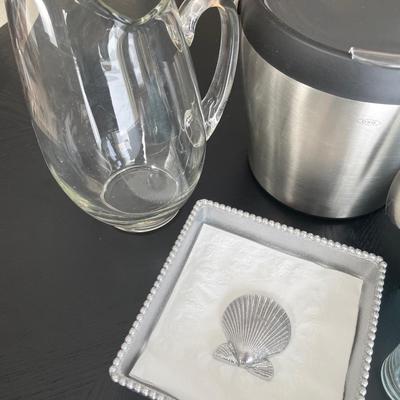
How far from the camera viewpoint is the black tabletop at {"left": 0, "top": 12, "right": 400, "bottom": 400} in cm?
32

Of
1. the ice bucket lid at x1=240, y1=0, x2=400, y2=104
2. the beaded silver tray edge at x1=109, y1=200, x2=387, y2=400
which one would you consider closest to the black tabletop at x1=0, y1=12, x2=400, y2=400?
the beaded silver tray edge at x1=109, y1=200, x2=387, y2=400

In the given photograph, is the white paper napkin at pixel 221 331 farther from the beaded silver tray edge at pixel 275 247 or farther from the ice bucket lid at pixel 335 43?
the ice bucket lid at pixel 335 43

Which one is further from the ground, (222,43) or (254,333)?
(222,43)

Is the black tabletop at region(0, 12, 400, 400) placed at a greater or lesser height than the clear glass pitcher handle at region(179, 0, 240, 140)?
lesser

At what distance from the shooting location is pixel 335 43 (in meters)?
0.27

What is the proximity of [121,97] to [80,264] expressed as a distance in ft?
0.44

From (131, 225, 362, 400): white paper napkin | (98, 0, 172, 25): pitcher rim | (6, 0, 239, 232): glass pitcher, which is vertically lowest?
(131, 225, 362, 400): white paper napkin

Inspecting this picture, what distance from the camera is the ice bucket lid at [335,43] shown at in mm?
259

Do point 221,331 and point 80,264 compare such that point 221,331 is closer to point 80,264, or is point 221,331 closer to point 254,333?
point 254,333

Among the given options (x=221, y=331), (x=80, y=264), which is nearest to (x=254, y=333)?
(x=221, y=331)

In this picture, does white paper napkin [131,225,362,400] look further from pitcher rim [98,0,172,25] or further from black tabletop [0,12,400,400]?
pitcher rim [98,0,172,25]

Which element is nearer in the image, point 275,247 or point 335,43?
point 335,43

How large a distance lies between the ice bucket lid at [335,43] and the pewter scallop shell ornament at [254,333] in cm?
16

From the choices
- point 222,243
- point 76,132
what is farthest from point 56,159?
point 222,243
